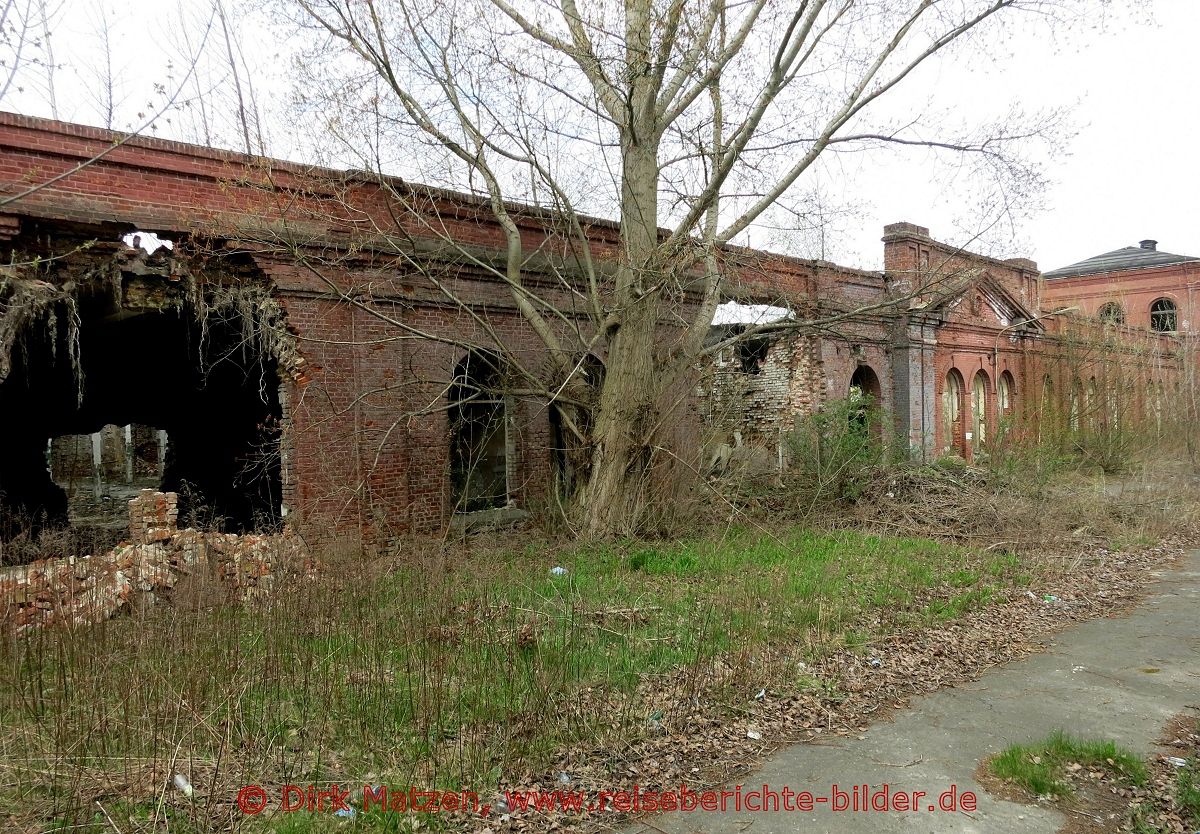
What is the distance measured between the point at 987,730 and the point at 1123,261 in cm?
4415

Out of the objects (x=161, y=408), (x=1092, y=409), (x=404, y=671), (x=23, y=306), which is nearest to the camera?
(x=404, y=671)

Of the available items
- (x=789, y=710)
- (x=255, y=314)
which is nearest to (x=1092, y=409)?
(x=789, y=710)

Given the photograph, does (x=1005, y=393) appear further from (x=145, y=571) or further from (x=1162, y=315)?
(x=145, y=571)

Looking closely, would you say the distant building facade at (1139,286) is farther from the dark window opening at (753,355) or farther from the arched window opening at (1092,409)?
the dark window opening at (753,355)

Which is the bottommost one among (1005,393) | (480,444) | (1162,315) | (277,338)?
(480,444)

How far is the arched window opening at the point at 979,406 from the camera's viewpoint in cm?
2196

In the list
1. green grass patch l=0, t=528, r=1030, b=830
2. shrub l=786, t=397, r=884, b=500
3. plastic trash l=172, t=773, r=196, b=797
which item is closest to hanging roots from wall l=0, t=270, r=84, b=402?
green grass patch l=0, t=528, r=1030, b=830

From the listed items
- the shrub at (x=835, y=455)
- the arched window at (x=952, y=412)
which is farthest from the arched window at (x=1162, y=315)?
the shrub at (x=835, y=455)

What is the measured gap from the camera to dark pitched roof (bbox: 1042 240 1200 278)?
38312mm

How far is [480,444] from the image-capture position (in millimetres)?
11930

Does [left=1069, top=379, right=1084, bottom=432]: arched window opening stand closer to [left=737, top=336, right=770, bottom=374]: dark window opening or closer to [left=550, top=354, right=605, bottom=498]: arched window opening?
[left=737, top=336, right=770, bottom=374]: dark window opening

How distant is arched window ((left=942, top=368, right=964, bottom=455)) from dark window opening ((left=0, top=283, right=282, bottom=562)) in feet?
55.1

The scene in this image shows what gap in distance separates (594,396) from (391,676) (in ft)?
20.5

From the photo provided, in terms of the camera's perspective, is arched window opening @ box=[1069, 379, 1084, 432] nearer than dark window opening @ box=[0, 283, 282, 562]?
No
